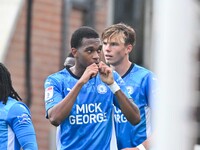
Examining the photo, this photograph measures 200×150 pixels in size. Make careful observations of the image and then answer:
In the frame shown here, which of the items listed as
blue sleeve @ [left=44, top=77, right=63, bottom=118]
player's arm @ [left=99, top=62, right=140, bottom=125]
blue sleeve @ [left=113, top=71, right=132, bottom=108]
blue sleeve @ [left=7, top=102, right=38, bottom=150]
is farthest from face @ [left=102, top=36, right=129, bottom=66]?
blue sleeve @ [left=7, top=102, right=38, bottom=150]

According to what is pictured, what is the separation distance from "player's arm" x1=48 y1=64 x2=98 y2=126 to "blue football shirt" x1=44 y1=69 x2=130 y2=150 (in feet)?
0.34

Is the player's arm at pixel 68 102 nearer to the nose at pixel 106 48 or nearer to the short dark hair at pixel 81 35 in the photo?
the short dark hair at pixel 81 35

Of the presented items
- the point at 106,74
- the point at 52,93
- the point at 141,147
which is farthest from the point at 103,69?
the point at 141,147

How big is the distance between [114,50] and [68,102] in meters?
0.86

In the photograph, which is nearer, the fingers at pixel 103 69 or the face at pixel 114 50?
the fingers at pixel 103 69

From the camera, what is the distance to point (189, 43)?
2.39 m

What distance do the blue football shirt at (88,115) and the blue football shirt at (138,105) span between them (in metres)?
0.22

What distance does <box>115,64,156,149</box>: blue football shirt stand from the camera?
722cm

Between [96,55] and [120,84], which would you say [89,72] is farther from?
[120,84]

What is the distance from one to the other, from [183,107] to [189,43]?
0.56 ft

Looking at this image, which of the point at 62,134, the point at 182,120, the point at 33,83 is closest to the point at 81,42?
the point at 62,134

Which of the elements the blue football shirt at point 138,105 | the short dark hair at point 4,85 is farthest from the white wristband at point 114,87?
the short dark hair at point 4,85

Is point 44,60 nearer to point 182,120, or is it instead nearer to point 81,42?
point 81,42

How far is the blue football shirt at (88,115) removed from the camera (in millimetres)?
6875
